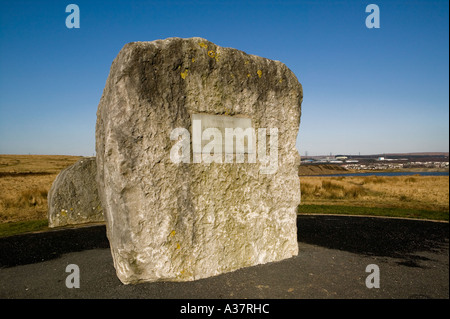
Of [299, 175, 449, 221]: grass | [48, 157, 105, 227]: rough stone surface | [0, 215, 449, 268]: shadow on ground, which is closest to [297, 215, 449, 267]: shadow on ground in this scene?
[0, 215, 449, 268]: shadow on ground

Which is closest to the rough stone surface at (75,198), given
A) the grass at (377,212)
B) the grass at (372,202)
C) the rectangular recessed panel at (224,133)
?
the rectangular recessed panel at (224,133)

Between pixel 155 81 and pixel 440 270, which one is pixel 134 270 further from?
pixel 440 270

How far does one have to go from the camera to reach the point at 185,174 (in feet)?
16.8

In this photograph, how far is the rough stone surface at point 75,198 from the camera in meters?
9.56

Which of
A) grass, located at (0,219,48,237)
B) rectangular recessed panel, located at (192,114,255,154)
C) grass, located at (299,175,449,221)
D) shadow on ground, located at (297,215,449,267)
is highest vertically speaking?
rectangular recessed panel, located at (192,114,255,154)

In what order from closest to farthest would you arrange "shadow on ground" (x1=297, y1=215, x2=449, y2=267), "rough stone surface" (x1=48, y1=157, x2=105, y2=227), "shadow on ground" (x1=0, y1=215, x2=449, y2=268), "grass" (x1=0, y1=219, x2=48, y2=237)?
"shadow on ground" (x1=0, y1=215, x2=449, y2=268), "shadow on ground" (x1=297, y1=215, x2=449, y2=267), "grass" (x1=0, y1=219, x2=48, y2=237), "rough stone surface" (x1=48, y1=157, x2=105, y2=227)

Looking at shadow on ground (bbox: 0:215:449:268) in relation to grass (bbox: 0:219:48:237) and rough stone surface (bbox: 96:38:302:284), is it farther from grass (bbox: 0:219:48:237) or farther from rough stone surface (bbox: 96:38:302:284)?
rough stone surface (bbox: 96:38:302:284)

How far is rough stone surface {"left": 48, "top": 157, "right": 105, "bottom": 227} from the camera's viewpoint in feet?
31.4

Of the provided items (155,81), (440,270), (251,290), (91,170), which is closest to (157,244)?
(251,290)

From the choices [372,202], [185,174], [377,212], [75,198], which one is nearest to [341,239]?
[377,212]

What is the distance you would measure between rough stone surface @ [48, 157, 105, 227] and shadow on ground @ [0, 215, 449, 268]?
731 millimetres

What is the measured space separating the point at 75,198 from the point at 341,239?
8020 mm

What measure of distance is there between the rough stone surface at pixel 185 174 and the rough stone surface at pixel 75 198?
4.86m

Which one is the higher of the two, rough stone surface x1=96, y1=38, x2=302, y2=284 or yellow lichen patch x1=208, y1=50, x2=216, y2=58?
yellow lichen patch x1=208, y1=50, x2=216, y2=58
